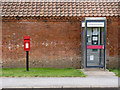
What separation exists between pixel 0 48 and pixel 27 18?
2242 mm

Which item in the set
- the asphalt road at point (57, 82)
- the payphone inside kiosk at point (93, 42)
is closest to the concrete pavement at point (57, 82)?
the asphalt road at point (57, 82)

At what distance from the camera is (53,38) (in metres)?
12.4

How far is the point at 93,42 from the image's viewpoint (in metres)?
11.7

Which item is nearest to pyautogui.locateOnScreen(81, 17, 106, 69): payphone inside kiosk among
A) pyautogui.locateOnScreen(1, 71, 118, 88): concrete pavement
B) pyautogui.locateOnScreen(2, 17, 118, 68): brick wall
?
pyautogui.locateOnScreen(2, 17, 118, 68): brick wall

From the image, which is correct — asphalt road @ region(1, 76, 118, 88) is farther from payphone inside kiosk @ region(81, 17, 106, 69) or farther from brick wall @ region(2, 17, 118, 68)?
brick wall @ region(2, 17, 118, 68)

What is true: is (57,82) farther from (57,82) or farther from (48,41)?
(48,41)

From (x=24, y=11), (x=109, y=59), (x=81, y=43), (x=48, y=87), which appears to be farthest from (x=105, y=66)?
(x=24, y=11)

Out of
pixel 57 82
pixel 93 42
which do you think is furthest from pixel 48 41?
pixel 57 82

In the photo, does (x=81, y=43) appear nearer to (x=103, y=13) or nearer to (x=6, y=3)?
Result: (x=103, y=13)

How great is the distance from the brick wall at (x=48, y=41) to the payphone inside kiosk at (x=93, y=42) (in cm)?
71

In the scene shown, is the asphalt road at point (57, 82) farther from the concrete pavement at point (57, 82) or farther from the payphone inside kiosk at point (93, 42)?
the payphone inside kiosk at point (93, 42)

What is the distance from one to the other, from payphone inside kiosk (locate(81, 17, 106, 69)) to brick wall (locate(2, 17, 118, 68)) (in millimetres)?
711

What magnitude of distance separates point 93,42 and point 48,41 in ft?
8.14

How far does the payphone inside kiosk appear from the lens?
11266mm
